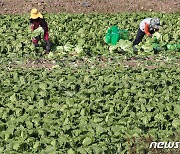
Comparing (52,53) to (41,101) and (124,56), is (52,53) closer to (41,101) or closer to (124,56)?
(124,56)

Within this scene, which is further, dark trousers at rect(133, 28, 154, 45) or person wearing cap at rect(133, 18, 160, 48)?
dark trousers at rect(133, 28, 154, 45)

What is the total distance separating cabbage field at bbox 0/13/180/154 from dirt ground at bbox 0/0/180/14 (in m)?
6.66

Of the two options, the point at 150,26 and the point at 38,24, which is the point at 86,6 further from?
the point at 150,26

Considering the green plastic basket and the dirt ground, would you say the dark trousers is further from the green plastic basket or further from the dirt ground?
the dirt ground

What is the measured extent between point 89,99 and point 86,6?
12.6m

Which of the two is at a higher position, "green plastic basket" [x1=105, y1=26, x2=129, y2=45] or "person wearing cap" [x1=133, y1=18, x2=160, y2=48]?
"person wearing cap" [x1=133, y1=18, x2=160, y2=48]

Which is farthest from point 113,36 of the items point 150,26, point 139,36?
point 150,26

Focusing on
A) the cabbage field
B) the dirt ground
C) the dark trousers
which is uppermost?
the dirt ground

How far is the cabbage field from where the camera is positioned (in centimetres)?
633

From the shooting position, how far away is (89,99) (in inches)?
310

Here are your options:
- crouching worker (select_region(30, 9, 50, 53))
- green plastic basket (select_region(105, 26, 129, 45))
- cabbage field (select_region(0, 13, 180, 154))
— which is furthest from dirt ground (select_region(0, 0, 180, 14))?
crouching worker (select_region(30, 9, 50, 53))

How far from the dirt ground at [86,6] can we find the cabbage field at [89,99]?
21.9ft

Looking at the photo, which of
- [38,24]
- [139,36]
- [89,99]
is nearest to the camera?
[89,99]

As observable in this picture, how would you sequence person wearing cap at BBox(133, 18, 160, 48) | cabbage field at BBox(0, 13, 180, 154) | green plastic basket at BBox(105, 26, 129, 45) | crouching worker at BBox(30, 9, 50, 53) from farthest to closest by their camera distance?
green plastic basket at BBox(105, 26, 129, 45)
crouching worker at BBox(30, 9, 50, 53)
person wearing cap at BBox(133, 18, 160, 48)
cabbage field at BBox(0, 13, 180, 154)
